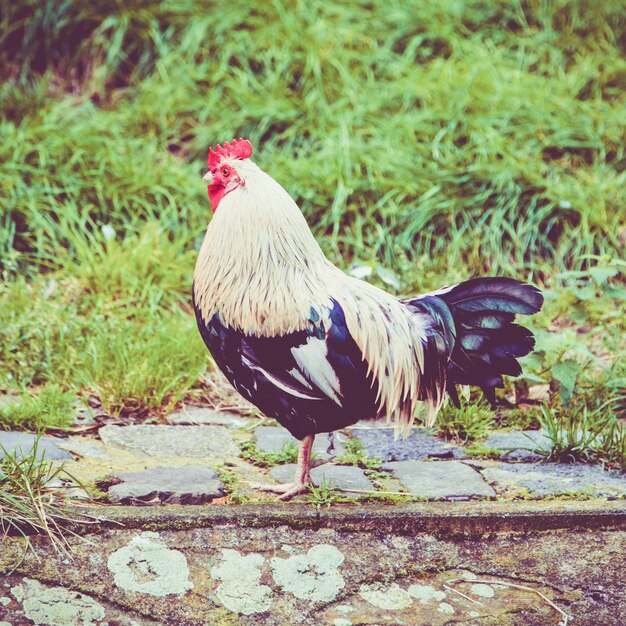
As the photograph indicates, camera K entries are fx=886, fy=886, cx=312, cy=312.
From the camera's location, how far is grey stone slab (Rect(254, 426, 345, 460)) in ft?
12.6

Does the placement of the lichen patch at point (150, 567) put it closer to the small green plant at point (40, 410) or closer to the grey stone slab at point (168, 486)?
the grey stone slab at point (168, 486)

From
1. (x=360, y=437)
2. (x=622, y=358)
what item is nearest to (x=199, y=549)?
(x=360, y=437)

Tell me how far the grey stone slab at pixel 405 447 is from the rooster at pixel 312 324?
685 millimetres

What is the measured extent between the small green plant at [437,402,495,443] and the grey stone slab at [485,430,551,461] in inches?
2.5

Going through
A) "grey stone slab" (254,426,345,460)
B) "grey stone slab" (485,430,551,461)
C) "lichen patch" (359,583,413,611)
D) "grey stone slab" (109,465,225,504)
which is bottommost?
"lichen patch" (359,583,413,611)

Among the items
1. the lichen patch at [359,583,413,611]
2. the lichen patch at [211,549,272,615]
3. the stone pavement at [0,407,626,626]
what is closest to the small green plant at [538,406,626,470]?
the stone pavement at [0,407,626,626]

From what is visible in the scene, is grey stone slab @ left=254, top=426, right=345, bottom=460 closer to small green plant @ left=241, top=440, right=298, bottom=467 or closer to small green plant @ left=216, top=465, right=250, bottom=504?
small green plant @ left=241, top=440, right=298, bottom=467

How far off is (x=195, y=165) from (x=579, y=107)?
9.68 feet

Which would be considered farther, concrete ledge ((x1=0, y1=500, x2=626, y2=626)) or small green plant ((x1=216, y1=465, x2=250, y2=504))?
small green plant ((x1=216, y1=465, x2=250, y2=504))

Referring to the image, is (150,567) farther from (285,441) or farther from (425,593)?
(285,441)

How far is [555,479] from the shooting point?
3514 millimetres

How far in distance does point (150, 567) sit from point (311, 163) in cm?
409

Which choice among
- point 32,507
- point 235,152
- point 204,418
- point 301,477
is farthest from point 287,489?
point 235,152

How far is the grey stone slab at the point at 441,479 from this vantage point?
3.33 metres
